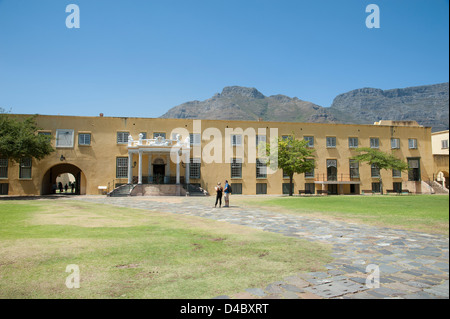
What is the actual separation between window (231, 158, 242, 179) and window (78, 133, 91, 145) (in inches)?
642

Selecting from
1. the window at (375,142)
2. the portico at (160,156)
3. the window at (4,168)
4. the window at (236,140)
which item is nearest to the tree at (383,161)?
the window at (375,142)

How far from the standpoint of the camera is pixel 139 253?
6.05 metres

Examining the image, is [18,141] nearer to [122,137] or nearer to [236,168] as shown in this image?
[122,137]

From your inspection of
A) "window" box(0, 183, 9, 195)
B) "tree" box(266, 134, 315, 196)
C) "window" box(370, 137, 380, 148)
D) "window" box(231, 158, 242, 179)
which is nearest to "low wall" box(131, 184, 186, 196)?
"window" box(231, 158, 242, 179)

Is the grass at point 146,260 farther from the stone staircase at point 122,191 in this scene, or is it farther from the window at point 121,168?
the window at point 121,168

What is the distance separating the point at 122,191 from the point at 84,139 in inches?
332

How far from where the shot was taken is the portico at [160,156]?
31.8 m

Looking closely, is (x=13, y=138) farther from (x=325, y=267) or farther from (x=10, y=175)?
(x=325, y=267)

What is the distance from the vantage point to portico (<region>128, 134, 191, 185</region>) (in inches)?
1250

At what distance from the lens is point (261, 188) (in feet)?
119

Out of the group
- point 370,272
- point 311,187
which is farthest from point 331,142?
point 370,272

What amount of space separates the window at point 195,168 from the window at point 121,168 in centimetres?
721
